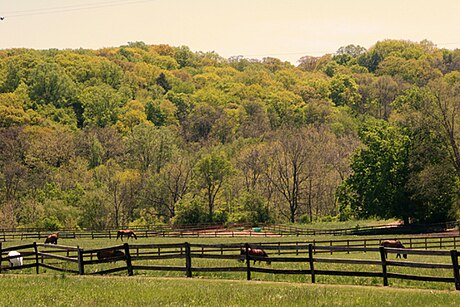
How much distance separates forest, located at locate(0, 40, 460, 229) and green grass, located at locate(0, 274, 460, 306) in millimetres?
48883

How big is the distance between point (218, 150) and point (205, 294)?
3892 inches

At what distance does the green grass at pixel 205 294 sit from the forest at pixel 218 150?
160 feet

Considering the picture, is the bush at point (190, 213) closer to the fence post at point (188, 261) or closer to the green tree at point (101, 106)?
the fence post at point (188, 261)

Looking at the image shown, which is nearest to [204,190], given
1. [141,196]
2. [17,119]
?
[141,196]

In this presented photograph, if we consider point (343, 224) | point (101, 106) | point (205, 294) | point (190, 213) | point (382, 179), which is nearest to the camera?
point (205, 294)

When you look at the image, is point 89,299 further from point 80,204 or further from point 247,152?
point 247,152

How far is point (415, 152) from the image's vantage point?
6850 centimetres

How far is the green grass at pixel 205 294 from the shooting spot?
15.9 m

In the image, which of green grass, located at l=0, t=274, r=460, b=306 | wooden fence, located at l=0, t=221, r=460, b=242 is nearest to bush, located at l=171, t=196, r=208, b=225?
wooden fence, located at l=0, t=221, r=460, b=242

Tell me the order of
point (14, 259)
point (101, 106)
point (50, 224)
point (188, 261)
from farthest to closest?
point (101, 106) → point (50, 224) → point (14, 259) → point (188, 261)

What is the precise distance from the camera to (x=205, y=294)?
1744 centimetres

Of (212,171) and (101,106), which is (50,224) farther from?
(101,106)

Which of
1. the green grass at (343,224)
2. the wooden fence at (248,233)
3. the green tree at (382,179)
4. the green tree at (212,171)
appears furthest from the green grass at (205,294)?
the green tree at (212,171)

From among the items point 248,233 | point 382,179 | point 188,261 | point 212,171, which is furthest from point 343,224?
point 188,261
